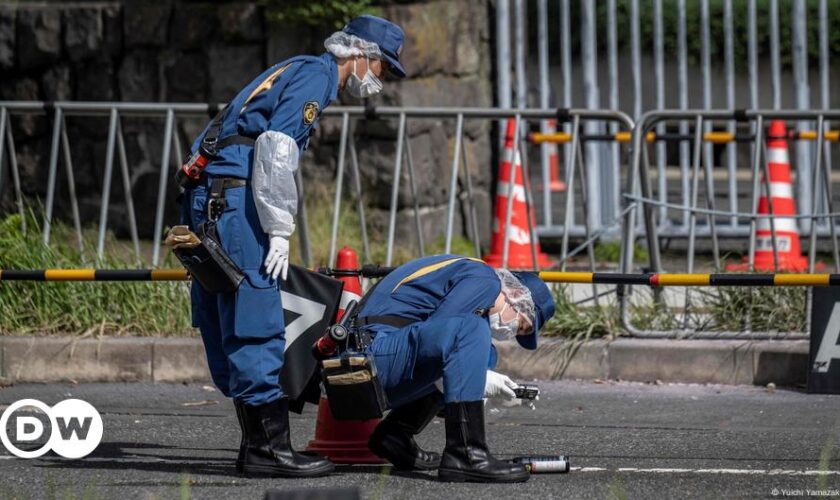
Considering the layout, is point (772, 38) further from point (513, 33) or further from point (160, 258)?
point (160, 258)

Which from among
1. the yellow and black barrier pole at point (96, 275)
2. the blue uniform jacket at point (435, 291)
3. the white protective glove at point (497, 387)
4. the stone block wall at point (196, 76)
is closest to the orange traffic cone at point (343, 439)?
the blue uniform jacket at point (435, 291)

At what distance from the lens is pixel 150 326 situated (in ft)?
27.0

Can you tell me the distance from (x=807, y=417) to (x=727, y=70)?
14.7 ft

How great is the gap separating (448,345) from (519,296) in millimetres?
418

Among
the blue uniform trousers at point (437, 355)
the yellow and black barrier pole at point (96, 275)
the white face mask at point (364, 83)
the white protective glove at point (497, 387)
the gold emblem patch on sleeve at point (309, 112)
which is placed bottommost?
the white protective glove at point (497, 387)

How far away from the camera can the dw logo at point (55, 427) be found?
6340 millimetres

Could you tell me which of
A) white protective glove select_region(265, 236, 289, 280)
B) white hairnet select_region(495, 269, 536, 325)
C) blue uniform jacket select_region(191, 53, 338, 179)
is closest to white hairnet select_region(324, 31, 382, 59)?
blue uniform jacket select_region(191, 53, 338, 179)

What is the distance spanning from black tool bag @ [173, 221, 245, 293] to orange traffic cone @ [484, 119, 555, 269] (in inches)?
170

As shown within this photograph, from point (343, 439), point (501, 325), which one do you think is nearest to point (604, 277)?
point (501, 325)

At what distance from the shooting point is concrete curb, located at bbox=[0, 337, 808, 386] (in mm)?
7820

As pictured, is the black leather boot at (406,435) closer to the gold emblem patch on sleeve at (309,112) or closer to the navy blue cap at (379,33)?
the gold emblem patch on sleeve at (309,112)

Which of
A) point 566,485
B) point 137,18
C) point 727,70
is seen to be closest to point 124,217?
point 137,18

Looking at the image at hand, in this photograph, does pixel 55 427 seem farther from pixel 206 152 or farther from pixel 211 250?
pixel 206 152

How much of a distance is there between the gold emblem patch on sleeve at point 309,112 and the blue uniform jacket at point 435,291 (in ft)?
2.14
